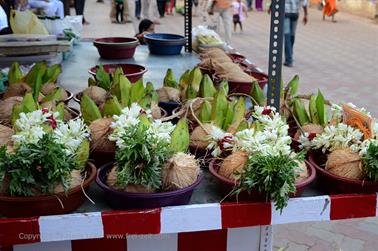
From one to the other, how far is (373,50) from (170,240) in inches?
346

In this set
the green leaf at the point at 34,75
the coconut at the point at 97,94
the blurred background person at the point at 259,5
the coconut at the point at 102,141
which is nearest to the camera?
the coconut at the point at 102,141

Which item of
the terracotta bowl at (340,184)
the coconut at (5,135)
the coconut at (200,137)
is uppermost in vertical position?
the coconut at (5,135)

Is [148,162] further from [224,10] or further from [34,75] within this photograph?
[224,10]

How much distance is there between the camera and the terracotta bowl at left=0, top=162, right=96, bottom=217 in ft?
4.35

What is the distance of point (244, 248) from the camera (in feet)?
6.30

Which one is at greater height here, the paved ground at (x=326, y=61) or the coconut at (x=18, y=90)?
the coconut at (x=18, y=90)

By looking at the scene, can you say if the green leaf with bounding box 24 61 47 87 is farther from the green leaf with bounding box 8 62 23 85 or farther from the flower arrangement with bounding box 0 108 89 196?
the flower arrangement with bounding box 0 108 89 196

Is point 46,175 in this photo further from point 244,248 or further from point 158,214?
point 244,248

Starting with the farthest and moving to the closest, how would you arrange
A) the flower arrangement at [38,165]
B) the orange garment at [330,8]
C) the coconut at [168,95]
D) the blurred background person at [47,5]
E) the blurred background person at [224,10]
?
1. the orange garment at [330,8]
2. the blurred background person at [224,10]
3. the blurred background person at [47,5]
4. the coconut at [168,95]
5. the flower arrangement at [38,165]

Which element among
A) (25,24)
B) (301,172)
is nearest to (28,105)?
(301,172)

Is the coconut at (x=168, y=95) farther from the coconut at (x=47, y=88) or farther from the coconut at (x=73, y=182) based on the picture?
the coconut at (x=73, y=182)

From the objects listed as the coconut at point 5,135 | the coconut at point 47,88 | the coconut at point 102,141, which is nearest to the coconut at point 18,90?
the coconut at point 47,88

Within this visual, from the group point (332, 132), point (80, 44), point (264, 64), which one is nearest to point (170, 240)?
point (332, 132)

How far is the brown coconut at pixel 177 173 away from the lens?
4.64 ft
